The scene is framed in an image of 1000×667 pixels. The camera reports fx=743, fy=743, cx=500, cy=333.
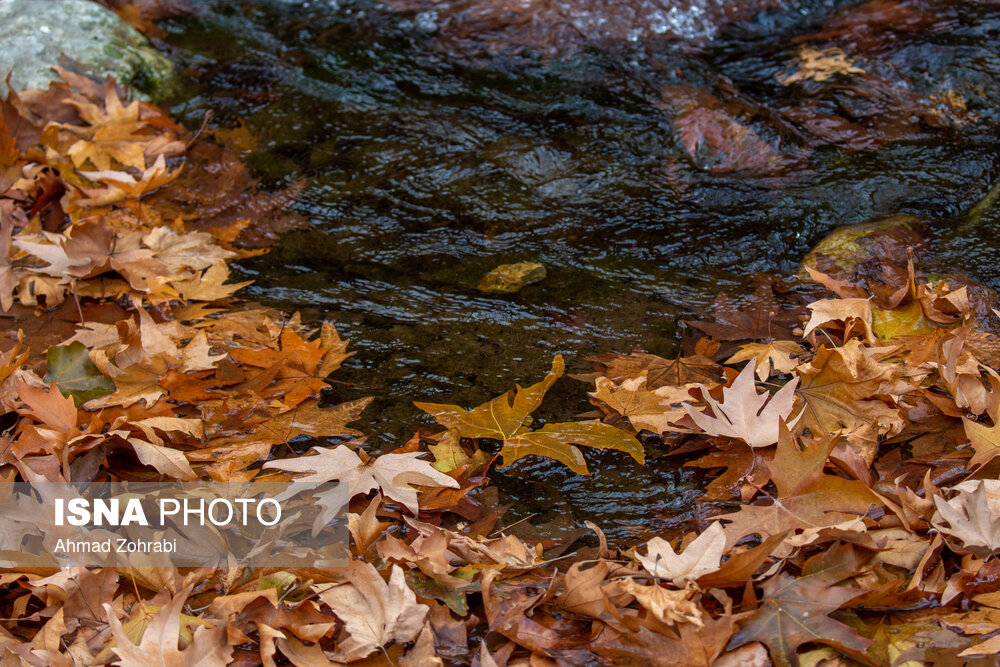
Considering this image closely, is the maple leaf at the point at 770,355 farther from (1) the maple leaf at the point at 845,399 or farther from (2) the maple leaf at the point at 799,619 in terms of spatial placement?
(2) the maple leaf at the point at 799,619

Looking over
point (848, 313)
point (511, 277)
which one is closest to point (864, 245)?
point (848, 313)

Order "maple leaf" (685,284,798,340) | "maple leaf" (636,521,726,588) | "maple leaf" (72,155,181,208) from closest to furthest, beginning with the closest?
"maple leaf" (636,521,726,588), "maple leaf" (685,284,798,340), "maple leaf" (72,155,181,208)

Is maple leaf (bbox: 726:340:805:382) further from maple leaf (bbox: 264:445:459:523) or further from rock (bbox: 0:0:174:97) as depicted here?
rock (bbox: 0:0:174:97)

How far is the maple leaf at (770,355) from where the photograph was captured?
92.4 inches

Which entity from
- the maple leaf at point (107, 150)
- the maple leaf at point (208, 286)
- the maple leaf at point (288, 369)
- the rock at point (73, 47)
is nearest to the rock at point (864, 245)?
the maple leaf at point (288, 369)

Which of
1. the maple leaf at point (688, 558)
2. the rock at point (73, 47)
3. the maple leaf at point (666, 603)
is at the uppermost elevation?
the rock at point (73, 47)

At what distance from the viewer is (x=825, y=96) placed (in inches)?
154

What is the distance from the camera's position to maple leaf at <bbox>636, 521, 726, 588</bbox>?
173cm

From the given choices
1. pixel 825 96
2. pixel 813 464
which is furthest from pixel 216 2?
pixel 813 464

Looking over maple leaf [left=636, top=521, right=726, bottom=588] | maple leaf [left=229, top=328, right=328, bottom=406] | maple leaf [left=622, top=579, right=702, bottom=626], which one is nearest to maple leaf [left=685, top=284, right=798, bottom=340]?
maple leaf [left=636, top=521, right=726, bottom=588]

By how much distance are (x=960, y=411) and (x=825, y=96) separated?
2322 millimetres

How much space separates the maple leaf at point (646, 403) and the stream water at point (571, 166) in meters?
0.13

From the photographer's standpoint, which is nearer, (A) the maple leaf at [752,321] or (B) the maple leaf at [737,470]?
(B) the maple leaf at [737,470]

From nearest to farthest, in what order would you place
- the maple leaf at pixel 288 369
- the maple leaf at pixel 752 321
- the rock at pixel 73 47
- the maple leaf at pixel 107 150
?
the maple leaf at pixel 288 369 → the maple leaf at pixel 752 321 → the maple leaf at pixel 107 150 → the rock at pixel 73 47
